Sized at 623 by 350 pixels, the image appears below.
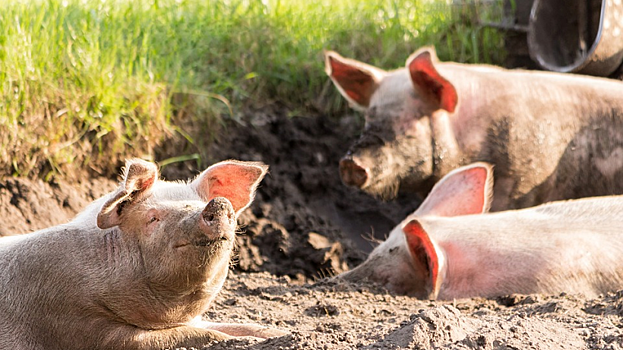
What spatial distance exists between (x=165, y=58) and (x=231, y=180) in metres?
2.75

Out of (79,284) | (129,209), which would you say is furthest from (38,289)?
(129,209)

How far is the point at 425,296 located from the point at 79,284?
185cm

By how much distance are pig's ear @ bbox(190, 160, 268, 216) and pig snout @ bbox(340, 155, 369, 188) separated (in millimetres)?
2248

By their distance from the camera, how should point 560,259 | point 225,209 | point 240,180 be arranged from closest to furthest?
point 225,209 < point 240,180 < point 560,259

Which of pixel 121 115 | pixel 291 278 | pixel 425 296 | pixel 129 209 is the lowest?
pixel 291 278

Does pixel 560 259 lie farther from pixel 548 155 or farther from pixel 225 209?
pixel 225 209

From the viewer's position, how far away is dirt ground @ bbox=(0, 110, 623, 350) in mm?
3293

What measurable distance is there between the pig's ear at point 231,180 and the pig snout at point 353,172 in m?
2.25

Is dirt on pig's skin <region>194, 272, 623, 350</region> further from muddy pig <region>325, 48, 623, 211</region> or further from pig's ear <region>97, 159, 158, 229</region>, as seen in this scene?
muddy pig <region>325, 48, 623, 211</region>

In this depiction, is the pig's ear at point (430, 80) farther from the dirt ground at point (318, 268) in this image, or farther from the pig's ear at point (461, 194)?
the dirt ground at point (318, 268)

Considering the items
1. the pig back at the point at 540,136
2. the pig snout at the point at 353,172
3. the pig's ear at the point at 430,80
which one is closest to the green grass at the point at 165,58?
the pig snout at the point at 353,172

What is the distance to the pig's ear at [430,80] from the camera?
19.0 feet

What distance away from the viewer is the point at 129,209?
3396mm

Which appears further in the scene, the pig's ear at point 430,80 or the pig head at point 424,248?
A: the pig's ear at point 430,80
